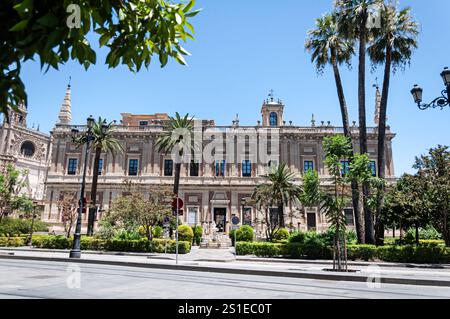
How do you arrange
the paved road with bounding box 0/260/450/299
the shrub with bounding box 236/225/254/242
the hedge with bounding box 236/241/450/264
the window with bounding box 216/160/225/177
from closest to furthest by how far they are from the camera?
the paved road with bounding box 0/260/450/299
the hedge with bounding box 236/241/450/264
the shrub with bounding box 236/225/254/242
the window with bounding box 216/160/225/177

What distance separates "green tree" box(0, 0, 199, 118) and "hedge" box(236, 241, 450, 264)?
19.6m

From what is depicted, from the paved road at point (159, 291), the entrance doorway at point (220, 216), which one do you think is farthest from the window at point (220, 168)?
the paved road at point (159, 291)

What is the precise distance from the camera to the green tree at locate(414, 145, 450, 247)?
1942cm

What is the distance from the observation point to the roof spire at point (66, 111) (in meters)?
48.9

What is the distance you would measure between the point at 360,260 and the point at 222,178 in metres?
26.8

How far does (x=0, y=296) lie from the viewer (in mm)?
7090

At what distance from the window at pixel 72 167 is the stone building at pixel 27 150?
23.7 m

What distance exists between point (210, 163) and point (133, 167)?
35.0ft

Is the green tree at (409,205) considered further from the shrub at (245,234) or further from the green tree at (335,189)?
the shrub at (245,234)

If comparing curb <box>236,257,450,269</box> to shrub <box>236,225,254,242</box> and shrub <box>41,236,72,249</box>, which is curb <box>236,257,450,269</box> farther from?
shrub <box>41,236,72,249</box>

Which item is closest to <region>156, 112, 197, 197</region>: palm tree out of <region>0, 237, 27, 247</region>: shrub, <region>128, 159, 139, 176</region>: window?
<region>128, 159, 139, 176</region>: window
